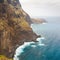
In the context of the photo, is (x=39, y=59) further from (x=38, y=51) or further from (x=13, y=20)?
(x=13, y=20)

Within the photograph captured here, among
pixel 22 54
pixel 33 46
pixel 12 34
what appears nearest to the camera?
pixel 22 54

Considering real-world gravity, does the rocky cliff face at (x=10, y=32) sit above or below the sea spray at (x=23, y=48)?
above

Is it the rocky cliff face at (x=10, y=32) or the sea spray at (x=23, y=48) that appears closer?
the rocky cliff face at (x=10, y=32)

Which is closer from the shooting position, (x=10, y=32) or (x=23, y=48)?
(x=10, y=32)

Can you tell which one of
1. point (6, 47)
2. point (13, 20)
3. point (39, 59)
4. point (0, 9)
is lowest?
point (39, 59)

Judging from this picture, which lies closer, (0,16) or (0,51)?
(0,51)

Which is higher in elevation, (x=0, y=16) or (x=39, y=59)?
Answer: (x=0, y=16)

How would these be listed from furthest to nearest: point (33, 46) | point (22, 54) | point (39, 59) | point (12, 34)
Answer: point (33, 46), point (12, 34), point (22, 54), point (39, 59)

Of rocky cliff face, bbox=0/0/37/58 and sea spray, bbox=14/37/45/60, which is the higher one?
rocky cliff face, bbox=0/0/37/58

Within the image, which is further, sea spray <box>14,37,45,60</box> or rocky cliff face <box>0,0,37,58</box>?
sea spray <box>14,37,45,60</box>

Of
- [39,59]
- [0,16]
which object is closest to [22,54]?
[39,59]

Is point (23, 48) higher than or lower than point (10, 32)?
lower
